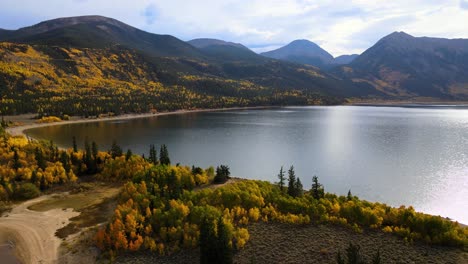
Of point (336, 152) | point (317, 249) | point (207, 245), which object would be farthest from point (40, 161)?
point (336, 152)

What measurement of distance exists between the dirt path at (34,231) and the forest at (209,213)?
4.89 m

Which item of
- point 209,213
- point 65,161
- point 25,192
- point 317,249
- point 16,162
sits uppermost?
point 16,162

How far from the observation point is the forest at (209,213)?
120 feet

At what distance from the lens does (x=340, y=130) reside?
156 metres

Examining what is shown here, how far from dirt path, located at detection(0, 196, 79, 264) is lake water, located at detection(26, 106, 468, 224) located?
41.9 metres

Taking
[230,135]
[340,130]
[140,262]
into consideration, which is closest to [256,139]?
[230,135]

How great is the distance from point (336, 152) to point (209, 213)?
73.1 m

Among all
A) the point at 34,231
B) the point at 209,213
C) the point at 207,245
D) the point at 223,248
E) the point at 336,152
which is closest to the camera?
the point at 223,248

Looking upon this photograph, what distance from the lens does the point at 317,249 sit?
35.7 m

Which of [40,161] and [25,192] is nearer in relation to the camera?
[25,192]

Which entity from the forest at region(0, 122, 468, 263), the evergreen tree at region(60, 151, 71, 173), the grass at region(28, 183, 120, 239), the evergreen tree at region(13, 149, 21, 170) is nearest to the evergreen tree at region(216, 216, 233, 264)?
the forest at region(0, 122, 468, 263)

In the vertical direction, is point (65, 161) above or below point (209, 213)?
above

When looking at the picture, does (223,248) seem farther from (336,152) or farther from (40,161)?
(336,152)

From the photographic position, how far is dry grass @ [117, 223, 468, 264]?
33688mm
